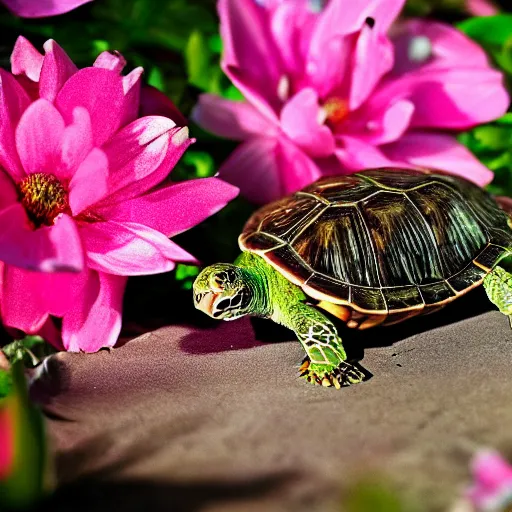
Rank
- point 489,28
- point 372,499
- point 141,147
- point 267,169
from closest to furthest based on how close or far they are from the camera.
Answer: point 372,499 → point 141,147 → point 267,169 → point 489,28

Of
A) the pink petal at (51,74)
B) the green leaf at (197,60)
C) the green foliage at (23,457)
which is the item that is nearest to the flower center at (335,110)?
the green leaf at (197,60)

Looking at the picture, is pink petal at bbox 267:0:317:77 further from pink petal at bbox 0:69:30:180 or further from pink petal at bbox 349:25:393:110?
pink petal at bbox 0:69:30:180

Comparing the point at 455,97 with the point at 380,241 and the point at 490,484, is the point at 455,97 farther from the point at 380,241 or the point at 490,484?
the point at 490,484

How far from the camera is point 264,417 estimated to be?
345mm

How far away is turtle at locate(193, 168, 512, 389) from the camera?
15.7 inches

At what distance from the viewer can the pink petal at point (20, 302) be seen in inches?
14.2

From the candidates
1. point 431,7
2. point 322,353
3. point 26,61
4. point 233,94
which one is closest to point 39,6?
point 26,61

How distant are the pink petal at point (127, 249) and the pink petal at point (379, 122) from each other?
0.64ft

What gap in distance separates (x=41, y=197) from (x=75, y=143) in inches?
1.6

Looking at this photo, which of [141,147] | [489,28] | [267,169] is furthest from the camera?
[489,28]

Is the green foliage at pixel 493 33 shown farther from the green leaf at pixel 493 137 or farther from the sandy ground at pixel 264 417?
the sandy ground at pixel 264 417

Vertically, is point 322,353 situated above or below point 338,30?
below

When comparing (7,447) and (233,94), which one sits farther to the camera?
(233,94)

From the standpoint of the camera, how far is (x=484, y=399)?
1.19 feet
